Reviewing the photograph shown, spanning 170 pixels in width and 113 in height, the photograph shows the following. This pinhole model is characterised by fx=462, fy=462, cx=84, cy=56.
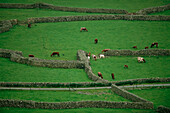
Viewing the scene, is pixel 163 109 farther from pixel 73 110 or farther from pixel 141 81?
pixel 141 81

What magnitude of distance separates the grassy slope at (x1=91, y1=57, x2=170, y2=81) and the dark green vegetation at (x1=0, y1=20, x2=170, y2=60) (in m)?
5.07

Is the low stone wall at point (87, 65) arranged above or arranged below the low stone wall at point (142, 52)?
below

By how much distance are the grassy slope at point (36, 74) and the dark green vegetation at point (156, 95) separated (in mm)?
8709

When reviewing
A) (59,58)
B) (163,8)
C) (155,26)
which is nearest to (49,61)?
(59,58)

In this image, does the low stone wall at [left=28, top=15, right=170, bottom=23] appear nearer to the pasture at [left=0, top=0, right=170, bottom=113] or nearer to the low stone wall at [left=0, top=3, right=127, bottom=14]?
the pasture at [left=0, top=0, right=170, bottom=113]

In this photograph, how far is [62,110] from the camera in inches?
2163

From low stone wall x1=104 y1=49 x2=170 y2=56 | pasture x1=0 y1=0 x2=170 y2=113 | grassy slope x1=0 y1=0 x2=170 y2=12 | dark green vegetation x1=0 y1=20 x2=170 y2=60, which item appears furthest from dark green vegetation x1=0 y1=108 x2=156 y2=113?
grassy slope x1=0 y1=0 x2=170 y2=12

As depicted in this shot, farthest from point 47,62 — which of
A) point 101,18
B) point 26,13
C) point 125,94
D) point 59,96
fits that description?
point 26,13

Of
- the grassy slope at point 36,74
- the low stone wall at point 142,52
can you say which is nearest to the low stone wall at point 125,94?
the grassy slope at point 36,74

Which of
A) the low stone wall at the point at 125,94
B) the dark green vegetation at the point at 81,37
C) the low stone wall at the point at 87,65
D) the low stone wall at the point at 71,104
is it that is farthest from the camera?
the dark green vegetation at the point at 81,37

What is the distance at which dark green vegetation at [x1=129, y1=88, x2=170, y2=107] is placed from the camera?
56.9 metres

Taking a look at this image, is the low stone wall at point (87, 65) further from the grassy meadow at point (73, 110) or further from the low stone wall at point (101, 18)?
the low stone wall at point (101, 18)

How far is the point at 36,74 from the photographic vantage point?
67.4 m

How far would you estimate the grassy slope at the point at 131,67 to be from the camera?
67312mm
